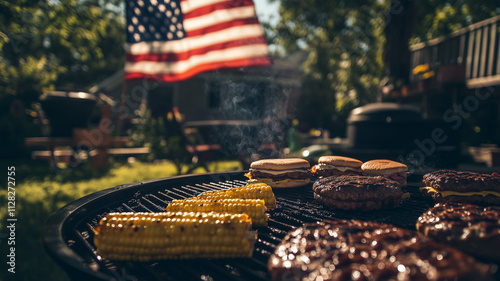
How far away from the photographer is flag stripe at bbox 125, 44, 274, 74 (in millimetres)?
6266

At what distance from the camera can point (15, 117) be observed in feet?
42.4

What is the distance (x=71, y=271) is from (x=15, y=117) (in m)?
14.7

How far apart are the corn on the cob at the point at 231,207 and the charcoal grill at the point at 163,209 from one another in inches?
3.7

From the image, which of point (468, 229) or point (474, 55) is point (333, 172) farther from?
point (474, 55)

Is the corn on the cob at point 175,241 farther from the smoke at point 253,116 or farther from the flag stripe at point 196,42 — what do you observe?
the smoke at point 253,116

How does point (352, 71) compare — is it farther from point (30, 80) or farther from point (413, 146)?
point (30, 80)

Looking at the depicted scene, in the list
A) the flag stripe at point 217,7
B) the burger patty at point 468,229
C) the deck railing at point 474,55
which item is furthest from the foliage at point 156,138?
the burger patty at point 468,229

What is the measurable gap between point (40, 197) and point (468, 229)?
26.6 feet

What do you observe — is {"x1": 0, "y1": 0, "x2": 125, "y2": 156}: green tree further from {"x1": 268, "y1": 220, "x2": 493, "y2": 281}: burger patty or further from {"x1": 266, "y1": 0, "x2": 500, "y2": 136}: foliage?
{"x1": 266, "y1": 0, "x2": 500, "y2": 136}: foliage

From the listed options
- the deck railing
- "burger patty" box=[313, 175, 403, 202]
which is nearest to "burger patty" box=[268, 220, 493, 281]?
"burger patty" box=[313, 175, 403, 202]

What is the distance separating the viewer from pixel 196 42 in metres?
6.52

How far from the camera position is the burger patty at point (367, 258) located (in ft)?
3.51

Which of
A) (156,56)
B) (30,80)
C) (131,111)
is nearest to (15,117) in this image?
(30,80)

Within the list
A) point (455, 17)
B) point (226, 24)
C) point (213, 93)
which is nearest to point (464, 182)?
point (226, 24)
